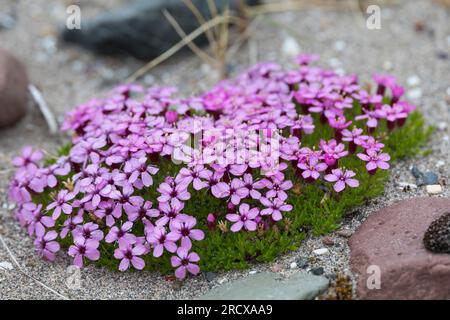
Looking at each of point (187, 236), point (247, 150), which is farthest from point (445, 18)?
point (187, 236)

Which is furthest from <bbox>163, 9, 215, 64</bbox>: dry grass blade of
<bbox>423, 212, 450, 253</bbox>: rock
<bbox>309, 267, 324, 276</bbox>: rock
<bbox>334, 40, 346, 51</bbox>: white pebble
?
<bbox>423, 212, 450, 253</bbox>: rock

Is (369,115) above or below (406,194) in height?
above

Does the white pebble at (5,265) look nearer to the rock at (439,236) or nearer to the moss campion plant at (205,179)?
the moss campion plant at (205,179)

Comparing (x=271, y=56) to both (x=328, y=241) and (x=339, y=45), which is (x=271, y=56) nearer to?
(x=339, y=45)

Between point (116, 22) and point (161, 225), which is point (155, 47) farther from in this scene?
point (161, 225)

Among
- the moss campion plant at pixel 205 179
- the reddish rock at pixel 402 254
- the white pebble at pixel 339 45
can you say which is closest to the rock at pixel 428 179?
the moss campion plant at pixel 205 179

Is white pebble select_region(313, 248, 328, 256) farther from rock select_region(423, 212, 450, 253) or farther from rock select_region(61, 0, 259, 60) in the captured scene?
rock select_region(61, 0, 259, 60)

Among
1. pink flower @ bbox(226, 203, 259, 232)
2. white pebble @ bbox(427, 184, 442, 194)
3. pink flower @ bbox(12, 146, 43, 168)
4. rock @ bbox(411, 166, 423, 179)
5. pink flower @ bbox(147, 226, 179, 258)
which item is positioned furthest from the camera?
pink flower @ bbox(12, 146, 43, 168)
